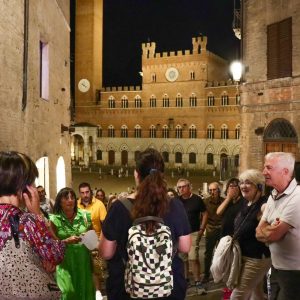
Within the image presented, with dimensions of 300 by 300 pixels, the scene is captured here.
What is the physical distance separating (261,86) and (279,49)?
48.6 inches

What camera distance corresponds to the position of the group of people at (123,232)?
276cm

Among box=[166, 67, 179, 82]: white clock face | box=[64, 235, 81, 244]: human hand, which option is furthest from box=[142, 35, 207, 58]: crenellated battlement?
box=[64, 235, 81, 244]: human hand

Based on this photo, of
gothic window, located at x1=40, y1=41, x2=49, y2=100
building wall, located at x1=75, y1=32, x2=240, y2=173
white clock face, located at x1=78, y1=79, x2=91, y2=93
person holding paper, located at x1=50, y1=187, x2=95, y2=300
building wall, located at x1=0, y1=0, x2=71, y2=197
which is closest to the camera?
person holding paper, located at x1=50, y1=187, x2=95, y2=300

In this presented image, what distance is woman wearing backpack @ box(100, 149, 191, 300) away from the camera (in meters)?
3.17

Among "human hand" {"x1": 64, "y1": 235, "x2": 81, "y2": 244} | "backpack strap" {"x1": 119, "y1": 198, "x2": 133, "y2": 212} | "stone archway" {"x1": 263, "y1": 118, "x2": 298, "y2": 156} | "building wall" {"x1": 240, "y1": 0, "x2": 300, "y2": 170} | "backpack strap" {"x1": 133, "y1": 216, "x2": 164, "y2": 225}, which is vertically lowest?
"human hand" {"x1": 64, "y1": 235, "x2": 81, "y2": 244}

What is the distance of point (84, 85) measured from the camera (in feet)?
194

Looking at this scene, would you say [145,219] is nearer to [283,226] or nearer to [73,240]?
[283,226]

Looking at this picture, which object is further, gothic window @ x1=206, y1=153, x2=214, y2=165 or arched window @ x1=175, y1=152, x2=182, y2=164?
arched window @ x1=175, y1=152, x2=182, y2=164

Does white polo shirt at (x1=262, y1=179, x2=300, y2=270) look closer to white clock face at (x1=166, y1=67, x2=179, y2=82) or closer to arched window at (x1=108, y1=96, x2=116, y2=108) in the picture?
white clock face at (x1=166, y1=67, x2=179, y2=82)

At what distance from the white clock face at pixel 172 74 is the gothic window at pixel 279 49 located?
4153 centimetres

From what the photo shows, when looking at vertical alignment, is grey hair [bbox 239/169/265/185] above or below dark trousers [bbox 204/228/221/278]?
above

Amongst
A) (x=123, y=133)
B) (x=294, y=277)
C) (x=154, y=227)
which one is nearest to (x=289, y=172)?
(x=294, y=277)

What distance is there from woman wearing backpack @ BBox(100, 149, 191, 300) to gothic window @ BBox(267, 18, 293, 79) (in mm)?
9694

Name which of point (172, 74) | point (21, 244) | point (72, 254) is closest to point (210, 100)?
point (172, 74)
